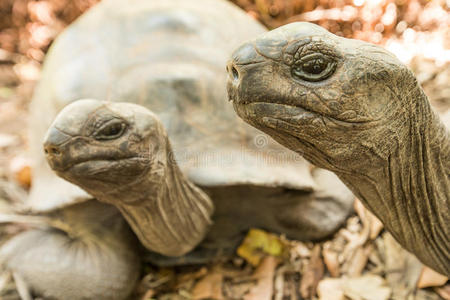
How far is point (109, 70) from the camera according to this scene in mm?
2545

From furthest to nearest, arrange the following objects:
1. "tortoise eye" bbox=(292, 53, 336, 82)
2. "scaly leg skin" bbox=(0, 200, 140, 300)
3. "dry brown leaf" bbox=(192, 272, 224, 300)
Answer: "dry brown leaf" bbox=(192, 272, 224, 300), "scaly leg skin" bbox=(0, 200, 140, 300), "tortoise eye" bbox=(292, 53, 336, 82)

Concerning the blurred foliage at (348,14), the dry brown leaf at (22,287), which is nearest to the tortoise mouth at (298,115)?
the dry brown leaf at (22,287)

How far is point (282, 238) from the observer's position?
2660mm

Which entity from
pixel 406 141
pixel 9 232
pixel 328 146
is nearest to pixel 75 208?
pixel 9 232

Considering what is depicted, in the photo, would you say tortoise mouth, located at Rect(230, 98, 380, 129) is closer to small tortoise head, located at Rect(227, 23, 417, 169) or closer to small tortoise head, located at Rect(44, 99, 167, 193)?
small tortoise head, located at Rect(227, 23, 417, 169)

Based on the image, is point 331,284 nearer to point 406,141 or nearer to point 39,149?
point 406,141

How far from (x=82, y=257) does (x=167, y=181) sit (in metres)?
0.78

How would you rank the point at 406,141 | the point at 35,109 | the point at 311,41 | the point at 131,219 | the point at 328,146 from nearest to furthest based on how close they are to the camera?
the point at 311,41 → the point at 328,146 → the point at 406,141 → the point at 131,219 → the point at 35,109

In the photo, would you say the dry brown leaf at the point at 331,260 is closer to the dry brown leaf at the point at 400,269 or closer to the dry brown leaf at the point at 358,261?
the dry brown leaf at the point at 358,261

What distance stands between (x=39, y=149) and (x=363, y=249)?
2058mm

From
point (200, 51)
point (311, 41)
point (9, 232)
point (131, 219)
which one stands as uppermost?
point (311, 41)

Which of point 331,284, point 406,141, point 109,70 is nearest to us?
point 406,141

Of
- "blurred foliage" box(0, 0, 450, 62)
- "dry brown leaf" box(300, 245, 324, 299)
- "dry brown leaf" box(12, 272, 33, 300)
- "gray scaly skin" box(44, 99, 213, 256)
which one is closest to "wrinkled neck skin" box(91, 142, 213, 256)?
"gray scaly skin" box(44, 99, 213, 256)

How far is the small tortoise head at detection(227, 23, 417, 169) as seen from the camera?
1.26 meters
